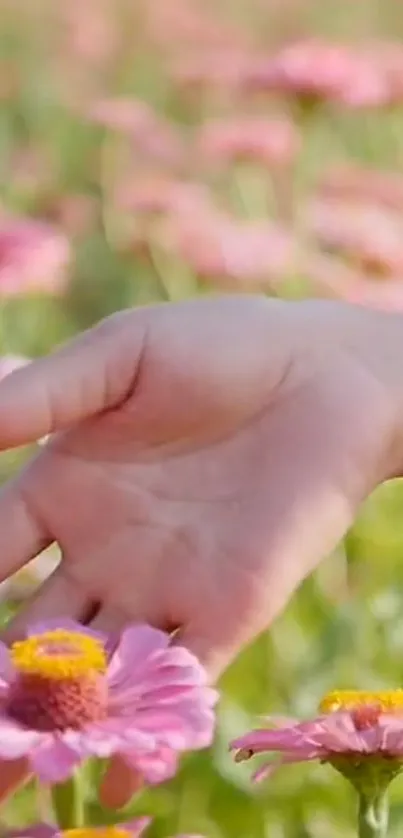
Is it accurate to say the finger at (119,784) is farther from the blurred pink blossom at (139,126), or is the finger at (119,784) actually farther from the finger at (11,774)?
the blurred pink blossom at (139,126)

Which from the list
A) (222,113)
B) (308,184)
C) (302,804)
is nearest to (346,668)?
(302,804)

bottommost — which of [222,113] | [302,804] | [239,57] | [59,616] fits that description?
[222,113]

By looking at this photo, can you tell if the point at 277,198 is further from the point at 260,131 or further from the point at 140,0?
the point at 140,0

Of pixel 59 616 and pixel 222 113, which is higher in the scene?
pixel 59 616

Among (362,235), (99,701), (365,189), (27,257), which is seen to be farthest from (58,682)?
(365,189)

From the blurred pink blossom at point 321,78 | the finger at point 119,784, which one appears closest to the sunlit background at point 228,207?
the blurred pink blossom at point 321,78

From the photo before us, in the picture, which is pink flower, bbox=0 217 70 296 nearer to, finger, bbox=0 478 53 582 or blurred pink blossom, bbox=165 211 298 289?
blurred pink blossom, bbox=165 211 298 289
